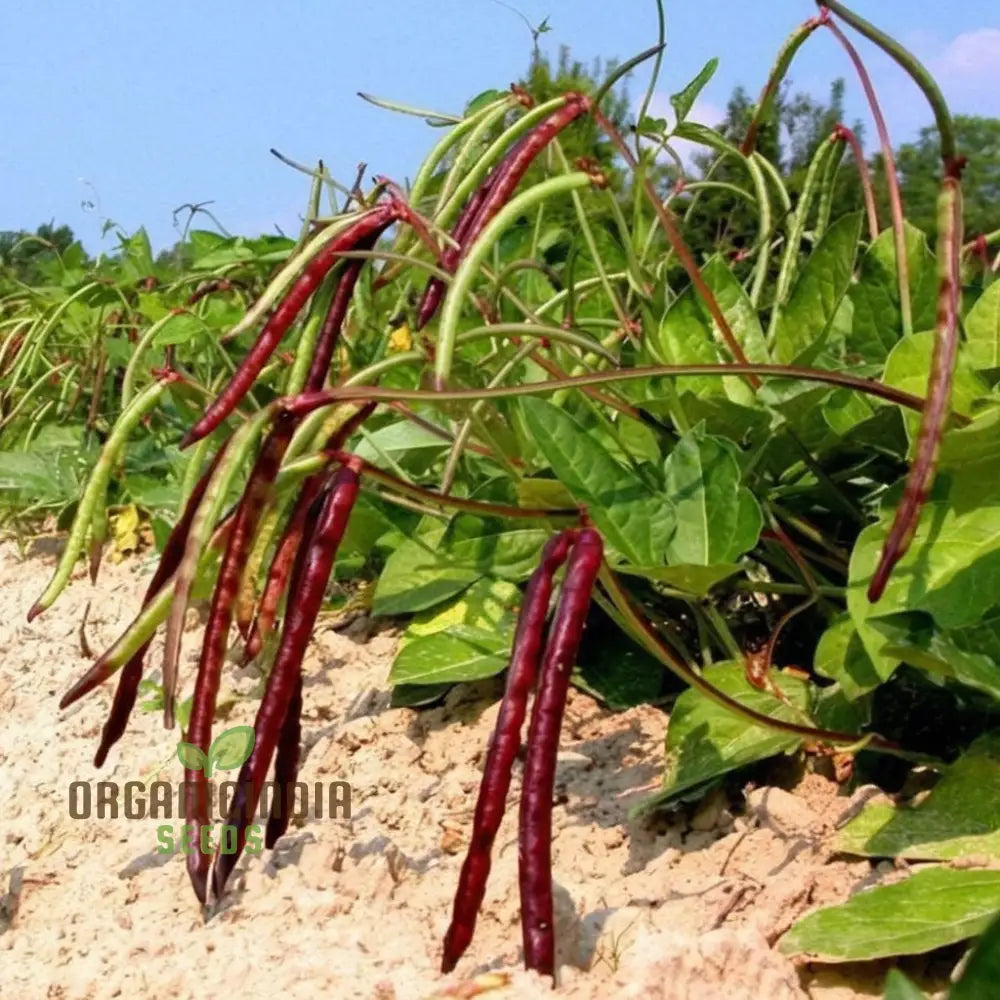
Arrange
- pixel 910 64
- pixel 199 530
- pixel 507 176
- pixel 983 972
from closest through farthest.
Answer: pixel 983 972 < pixel 910 64 < pixel 199 530 < pixel 507 176

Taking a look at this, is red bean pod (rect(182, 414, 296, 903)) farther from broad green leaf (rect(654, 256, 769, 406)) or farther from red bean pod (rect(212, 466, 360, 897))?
broad green leaf (rect(654, 256, 769, 406))

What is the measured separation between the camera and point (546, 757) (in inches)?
32.4

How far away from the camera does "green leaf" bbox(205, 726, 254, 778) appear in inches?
57.4

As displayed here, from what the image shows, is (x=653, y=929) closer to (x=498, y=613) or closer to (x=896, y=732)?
(x=896, y=732)

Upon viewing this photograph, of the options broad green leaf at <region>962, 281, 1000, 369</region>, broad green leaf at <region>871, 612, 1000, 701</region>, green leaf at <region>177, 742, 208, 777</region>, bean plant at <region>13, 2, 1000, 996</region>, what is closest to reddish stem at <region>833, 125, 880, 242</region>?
bean plant at <region>13, 2, 1000, 996</region>

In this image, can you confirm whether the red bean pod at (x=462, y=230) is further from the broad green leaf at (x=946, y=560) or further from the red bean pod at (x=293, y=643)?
the broad green leaf at (x=946, y=560)

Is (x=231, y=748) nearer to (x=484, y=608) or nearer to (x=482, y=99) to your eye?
(x=484, y=608)

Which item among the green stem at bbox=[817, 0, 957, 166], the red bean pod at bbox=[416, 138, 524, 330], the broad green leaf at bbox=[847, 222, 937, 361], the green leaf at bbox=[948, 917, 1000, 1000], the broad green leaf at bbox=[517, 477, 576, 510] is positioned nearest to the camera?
the green leaf at bbox=[948, 917, 1000, 1000]

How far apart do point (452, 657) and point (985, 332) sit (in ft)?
1.94

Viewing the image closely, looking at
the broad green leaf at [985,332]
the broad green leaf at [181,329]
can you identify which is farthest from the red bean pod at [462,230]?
the broad green leaf at [181,329]

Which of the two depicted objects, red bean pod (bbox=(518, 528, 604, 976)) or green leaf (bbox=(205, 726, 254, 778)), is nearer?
red bean pod (bbox=(518, 528, 604, 976))

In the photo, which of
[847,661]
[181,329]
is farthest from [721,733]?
[181,329]

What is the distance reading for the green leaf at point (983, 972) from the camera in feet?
1.98

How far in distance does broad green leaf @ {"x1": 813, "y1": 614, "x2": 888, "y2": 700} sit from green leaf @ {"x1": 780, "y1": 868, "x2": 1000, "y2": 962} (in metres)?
0.19
